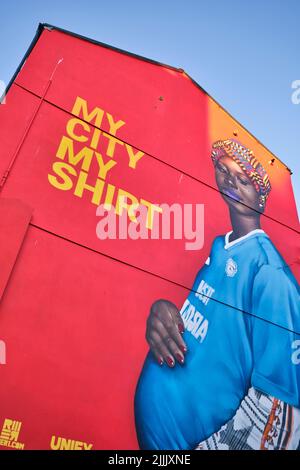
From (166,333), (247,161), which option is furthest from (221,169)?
(166,333)

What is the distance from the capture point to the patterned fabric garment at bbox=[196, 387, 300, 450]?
4.81 m

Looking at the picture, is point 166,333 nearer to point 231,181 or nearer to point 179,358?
point 179,358

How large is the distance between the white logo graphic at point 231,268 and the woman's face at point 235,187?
Result: 47.4 inches

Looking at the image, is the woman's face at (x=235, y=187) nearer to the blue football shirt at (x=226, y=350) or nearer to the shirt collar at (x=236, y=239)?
the shirt collar at (x=236, y=239)

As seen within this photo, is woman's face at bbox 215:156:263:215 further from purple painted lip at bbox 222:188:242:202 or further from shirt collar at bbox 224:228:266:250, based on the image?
shirt collar at bbox 224:228:266:250

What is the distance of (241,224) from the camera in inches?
267

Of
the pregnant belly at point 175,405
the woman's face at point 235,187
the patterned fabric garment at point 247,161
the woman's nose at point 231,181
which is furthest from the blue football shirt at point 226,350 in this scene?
the patterned fabric garment at point 247,161

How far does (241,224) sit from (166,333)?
2.88 metres

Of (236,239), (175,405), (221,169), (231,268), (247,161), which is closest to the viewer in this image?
(175,405)

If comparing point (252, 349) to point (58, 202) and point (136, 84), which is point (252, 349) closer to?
point (58, 202)

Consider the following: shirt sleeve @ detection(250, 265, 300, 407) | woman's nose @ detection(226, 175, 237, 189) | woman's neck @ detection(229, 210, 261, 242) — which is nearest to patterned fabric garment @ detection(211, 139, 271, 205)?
woman's nose @ detection(226, 175, 237, 189)

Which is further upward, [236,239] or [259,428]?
[236,239]

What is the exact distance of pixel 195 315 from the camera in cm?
532

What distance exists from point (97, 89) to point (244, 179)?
3.50 m
